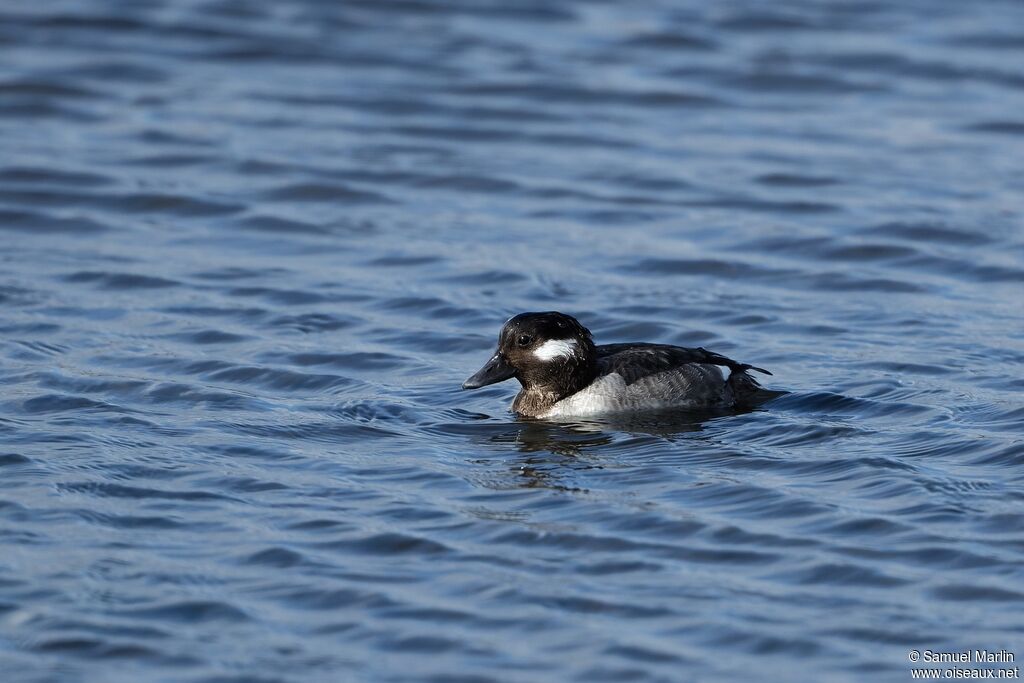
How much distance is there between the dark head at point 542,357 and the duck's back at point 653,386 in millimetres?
106

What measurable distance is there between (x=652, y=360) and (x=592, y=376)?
377mm

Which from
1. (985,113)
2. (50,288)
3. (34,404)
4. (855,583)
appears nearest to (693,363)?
(855,583)

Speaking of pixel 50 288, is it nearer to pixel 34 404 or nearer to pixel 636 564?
pixel 34 404

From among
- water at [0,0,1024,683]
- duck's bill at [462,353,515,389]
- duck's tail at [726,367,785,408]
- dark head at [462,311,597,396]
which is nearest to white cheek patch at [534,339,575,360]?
dark head at [462,311,597,396]

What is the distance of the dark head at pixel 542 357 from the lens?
10102 mm

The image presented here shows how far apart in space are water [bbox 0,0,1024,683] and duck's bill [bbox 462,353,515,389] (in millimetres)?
251

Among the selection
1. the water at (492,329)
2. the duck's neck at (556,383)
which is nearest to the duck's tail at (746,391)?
the water at (492,329)

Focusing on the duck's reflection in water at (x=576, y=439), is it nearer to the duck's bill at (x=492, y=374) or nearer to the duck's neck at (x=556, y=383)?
the duck's neck at (x=556, y=383)

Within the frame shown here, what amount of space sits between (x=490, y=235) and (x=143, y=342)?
3715mm

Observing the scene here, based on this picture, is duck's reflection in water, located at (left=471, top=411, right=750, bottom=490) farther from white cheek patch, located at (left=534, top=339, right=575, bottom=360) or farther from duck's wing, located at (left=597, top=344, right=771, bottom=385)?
white cheek patch, located at (left=534, top=339, right=575, bottom=360)

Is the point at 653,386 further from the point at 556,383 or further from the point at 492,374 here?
the point at 492,374

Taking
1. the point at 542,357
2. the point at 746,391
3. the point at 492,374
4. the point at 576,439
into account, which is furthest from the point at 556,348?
the point at 746,391

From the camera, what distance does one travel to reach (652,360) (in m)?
10.1

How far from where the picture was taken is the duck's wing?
10141 millimetres
